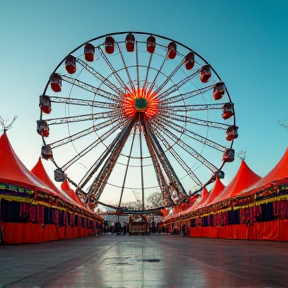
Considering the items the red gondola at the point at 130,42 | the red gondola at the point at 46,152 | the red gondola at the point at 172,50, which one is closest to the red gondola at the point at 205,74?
the red gondola at the point at 172,50

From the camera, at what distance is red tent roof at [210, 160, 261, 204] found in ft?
63.4

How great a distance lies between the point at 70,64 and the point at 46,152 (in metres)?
5.95

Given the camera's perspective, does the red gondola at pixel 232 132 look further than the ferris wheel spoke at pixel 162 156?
No

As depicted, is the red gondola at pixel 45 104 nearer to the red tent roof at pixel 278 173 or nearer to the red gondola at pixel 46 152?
the red gondola at pixel 46 152

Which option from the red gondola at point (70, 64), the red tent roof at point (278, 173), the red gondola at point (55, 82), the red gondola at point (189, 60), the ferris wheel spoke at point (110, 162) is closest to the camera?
the red tent roof at point (278, 173)

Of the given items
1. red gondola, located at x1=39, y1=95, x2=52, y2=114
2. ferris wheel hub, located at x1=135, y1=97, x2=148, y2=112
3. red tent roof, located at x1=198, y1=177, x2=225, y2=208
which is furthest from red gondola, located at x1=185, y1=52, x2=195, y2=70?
red gondola, located at x1=39, y1=95, x2=52, y2=114

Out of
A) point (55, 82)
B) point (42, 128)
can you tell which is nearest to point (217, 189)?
point (42, 128)

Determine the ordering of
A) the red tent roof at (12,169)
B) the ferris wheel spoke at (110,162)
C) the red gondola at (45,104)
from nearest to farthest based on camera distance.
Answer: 1. the red tent roof at (12,169)
2. the red gondola at (45,104)
3. the ferris wheel spoke at (110,162)

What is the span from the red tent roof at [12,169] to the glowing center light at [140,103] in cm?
1233

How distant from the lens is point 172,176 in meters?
28.1

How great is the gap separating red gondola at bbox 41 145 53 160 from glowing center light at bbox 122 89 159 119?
583 centimetres

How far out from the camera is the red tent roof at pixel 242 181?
19.3 meters

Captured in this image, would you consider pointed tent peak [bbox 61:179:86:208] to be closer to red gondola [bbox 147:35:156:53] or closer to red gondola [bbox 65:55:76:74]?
red gondola [bbox 65:55:76:74]

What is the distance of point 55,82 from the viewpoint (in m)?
24.9
